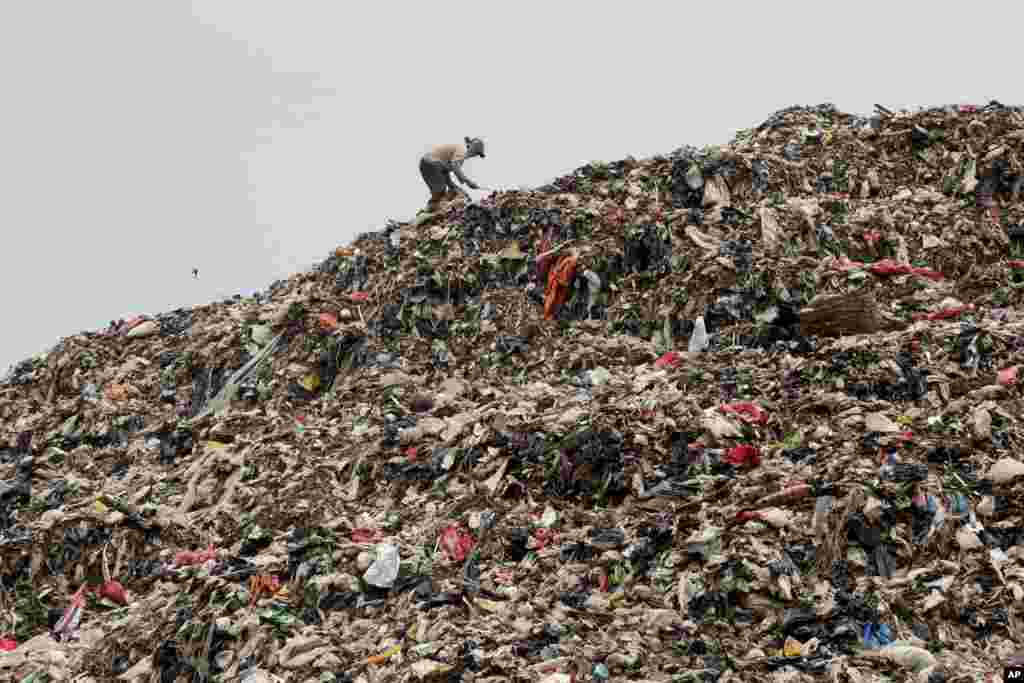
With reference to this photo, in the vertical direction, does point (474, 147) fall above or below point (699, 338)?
above

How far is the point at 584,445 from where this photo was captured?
24.9 ft

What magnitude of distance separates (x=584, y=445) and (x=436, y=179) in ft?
25.8

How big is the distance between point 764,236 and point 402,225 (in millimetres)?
5419

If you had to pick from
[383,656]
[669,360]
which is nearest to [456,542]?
→ [383,656]

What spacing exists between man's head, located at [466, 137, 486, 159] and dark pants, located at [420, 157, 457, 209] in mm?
448

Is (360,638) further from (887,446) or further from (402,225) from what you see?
(402,225)

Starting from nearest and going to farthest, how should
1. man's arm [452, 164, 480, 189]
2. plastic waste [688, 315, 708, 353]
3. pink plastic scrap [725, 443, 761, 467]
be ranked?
pink plastic scrap [725, 443, 761, 467] → plastic waste [688, 315, 708, 353] → man's arm [452, 164, 480, 189]

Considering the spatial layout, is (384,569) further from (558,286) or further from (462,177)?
(462,177)

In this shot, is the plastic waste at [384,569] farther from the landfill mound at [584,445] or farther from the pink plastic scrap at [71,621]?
the pink plastic scrap at [71,621]

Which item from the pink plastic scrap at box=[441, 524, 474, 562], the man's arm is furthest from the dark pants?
the pink plastic scrap at box=[441, 524, 474, 562]

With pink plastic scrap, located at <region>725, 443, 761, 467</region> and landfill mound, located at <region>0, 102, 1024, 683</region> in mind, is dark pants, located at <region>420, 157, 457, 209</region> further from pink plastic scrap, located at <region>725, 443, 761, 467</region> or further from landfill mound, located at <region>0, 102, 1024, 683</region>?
pink plastic scrap, located at <region>725, 443, 761, 467</region>

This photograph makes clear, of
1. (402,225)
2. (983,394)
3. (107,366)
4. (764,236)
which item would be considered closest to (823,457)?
(983,394)

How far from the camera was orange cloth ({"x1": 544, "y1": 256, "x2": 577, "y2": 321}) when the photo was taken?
1149 cm

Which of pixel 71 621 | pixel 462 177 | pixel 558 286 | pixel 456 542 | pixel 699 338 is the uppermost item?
pixel 462 177
